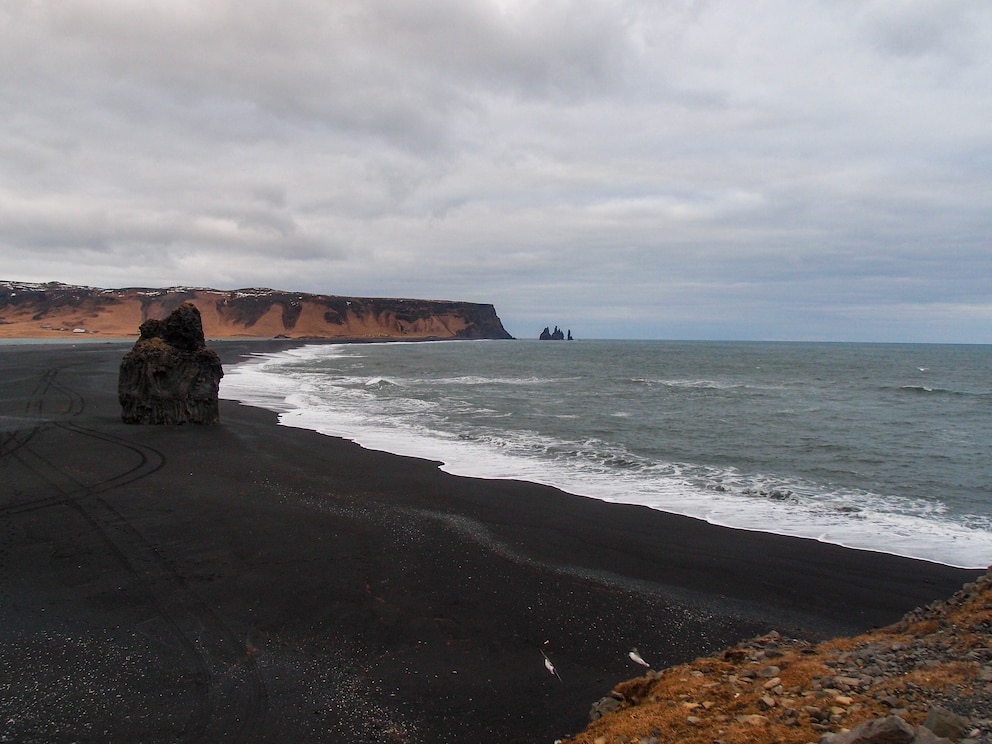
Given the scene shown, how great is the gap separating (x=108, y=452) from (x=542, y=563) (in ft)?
34.6

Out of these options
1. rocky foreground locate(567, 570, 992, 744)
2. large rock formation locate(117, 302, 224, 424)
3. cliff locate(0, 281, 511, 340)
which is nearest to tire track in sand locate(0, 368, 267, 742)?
rocky foreground locate(567, 570, 992, 744)

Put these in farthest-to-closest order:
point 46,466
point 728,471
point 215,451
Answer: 1. point 728,471
2. point 215,451
3. point 46,466

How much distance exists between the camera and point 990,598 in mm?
5078

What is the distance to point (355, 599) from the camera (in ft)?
21.6

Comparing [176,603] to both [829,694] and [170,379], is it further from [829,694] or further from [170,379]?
[170,379]

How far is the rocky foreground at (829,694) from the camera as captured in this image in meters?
3.23

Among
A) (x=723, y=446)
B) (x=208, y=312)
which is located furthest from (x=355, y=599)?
(x=208, y=312)

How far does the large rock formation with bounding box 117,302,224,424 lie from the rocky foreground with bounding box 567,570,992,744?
1569 centimetres

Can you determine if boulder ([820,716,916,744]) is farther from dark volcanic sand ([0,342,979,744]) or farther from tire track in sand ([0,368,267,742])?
tire track in sand ([0,368,267,742])

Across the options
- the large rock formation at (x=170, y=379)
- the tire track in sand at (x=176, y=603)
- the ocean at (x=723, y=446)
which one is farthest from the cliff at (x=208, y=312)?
the tire track in sand at (x=176, y=603)

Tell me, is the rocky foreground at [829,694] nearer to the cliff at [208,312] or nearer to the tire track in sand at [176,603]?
the tire track in sand at [176,603]

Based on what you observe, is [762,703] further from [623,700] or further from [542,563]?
[542,563]

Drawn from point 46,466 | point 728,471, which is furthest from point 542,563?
point 46,466

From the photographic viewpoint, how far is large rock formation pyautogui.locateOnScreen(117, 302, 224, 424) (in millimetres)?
16203
